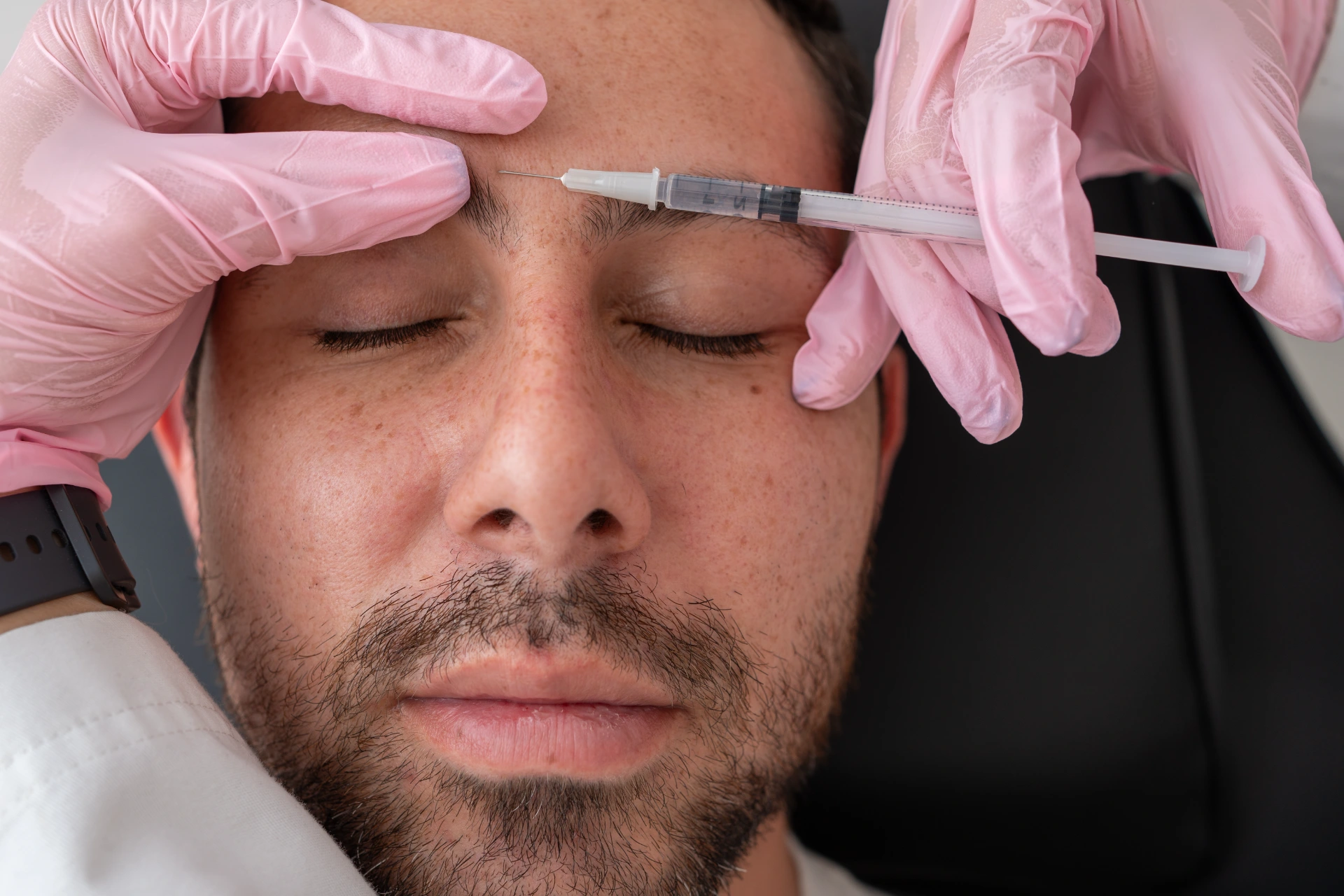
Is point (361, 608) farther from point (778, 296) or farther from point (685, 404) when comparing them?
point (778, 296)

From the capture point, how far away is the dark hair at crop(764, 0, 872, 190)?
3.68 feet

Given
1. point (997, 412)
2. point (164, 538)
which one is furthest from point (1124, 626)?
point (164, 538)

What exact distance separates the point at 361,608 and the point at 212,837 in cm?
21

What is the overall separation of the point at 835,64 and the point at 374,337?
723mm

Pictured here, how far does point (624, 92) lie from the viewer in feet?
2.86

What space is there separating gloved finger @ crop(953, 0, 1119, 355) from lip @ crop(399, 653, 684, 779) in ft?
1.56

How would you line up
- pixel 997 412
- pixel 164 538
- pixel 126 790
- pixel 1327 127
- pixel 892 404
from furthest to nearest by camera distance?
1. pixel 164 538
2. pixel 892 404
3. pixel 1327 127
4. pixel 997 412
5. pixel 126 790

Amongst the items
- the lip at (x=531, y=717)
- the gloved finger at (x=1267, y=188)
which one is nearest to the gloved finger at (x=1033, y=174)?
the gloved finger at (x=1267, y=188)

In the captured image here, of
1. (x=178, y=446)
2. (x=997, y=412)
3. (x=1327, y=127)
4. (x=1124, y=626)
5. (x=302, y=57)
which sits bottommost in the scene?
(x=1124, y=626)

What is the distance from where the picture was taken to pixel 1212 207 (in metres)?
0.88

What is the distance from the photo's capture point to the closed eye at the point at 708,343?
90cm

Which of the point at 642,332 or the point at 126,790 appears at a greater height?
the point at 642,332

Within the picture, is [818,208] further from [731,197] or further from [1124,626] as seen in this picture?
[1124,626]

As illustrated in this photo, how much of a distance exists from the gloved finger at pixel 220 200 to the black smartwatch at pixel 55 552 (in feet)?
0.60
